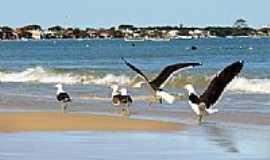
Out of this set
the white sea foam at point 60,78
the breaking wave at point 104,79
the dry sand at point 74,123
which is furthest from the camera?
the white sea foam at point 60,78

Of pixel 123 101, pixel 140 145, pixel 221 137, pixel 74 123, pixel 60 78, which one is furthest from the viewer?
pixel 60 78

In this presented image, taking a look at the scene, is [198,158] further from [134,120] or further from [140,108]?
[140,108]

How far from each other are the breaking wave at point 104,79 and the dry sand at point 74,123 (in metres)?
9.69

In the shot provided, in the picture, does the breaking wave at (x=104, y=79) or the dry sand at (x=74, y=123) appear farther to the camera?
the breaking wave at (x=104, y=79)

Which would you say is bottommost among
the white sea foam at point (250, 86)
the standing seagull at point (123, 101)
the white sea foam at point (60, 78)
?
the white sea foam at point (60, 78)

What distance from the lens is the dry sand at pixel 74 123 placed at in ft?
61.5

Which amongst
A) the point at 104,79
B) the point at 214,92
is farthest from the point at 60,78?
the point at 214,92

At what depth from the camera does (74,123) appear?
779 inches

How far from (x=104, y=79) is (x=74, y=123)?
2155 cm

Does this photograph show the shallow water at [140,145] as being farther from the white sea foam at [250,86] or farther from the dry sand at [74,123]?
the white sea foam at [250,86]

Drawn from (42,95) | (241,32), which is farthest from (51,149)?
(241,32)

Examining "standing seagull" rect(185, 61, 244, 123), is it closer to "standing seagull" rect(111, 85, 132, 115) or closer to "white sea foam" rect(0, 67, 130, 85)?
"standing seagull" rect(111, 85, 132, 115)

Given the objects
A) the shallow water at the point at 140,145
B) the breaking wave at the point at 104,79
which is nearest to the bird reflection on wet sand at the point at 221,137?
the shallow water at the point at 140,145

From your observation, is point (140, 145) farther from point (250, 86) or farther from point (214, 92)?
point (250, 86)
